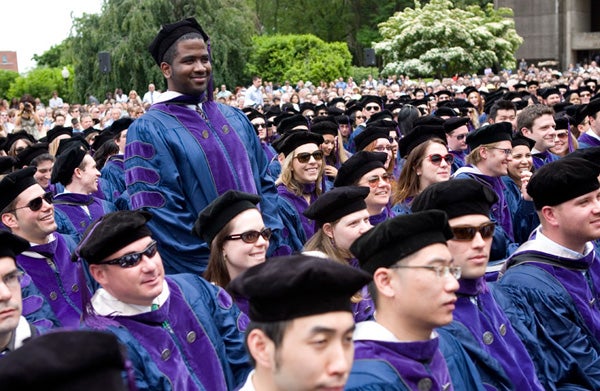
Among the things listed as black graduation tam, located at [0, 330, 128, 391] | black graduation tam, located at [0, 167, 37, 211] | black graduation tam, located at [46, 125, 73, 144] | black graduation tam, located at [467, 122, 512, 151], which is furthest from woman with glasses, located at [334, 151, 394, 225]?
black graduation tam, located at [46, 125, 73, 144]

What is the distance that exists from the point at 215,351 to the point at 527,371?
1.64m

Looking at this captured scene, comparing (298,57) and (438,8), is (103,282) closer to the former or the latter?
(438,8)

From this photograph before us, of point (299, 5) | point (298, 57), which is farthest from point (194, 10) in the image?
point (299, 5)

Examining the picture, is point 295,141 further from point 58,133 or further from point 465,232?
point 58,133

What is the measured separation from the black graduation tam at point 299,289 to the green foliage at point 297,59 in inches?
1408

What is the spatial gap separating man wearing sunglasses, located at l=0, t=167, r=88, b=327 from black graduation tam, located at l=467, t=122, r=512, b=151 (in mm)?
3942

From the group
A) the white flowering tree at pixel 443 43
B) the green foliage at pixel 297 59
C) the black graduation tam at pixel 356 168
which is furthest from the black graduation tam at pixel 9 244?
the green foliage at pixel 297 59

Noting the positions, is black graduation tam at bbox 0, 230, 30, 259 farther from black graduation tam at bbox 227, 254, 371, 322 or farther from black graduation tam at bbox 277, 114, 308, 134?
black graduation tam at bbox 277, 114, 308, 134

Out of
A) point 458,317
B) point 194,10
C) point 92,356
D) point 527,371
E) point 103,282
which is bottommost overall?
point 527,371

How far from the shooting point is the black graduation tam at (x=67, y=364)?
6.41ft

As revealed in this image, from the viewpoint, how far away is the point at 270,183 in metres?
5.98

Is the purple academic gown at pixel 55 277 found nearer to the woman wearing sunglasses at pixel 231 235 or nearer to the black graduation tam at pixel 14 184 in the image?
the black graduation tam at pixel 14 184

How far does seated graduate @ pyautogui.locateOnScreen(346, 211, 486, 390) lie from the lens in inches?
137

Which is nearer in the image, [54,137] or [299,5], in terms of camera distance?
[54,137]
